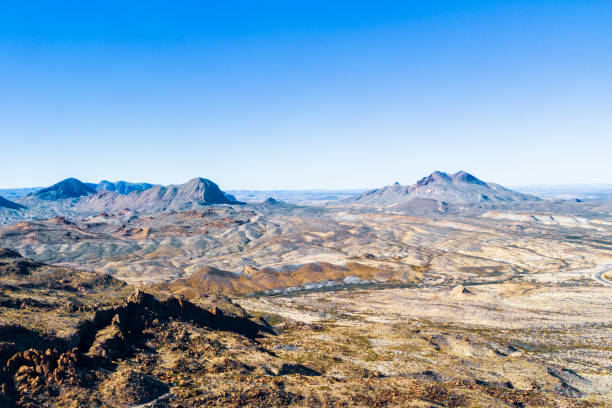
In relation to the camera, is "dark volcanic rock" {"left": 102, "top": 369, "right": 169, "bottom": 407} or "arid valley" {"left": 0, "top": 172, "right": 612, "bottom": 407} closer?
"dark volcanic rock" {"left": 102, "top": 369, "right": 169, "bottom": 407}

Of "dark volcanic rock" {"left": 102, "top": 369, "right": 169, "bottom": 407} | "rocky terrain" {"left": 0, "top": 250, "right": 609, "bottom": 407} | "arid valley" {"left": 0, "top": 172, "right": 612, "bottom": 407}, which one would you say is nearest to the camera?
"dark volcanic rock" {"left": 102, "top": 369, "right": 169, "bottom": 407}

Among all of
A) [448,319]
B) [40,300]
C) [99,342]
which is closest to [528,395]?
[448,319]

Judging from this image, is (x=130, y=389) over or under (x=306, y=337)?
over

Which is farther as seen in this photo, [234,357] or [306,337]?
[306,337]

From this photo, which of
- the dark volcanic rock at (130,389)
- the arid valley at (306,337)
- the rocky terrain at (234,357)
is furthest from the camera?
the arid valley at (306,337)

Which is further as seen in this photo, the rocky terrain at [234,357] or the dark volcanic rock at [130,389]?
the rocky terrain at [234,357]

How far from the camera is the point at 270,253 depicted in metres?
163

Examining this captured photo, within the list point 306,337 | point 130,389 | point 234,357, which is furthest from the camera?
point 306,337

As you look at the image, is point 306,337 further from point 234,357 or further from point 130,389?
point 130,389

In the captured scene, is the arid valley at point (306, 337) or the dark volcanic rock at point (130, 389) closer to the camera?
the dark volcanic rock at point (130, 389)

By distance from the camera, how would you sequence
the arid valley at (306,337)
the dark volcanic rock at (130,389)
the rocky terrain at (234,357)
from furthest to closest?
the arid valley at (306,337), the rocky terrain at (234,357), the dark volcanic rock at (130,389)

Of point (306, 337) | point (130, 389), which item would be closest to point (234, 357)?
point (130, 389)

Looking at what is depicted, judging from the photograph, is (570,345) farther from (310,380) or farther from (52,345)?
(52,345)

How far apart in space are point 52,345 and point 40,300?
48.9ft
